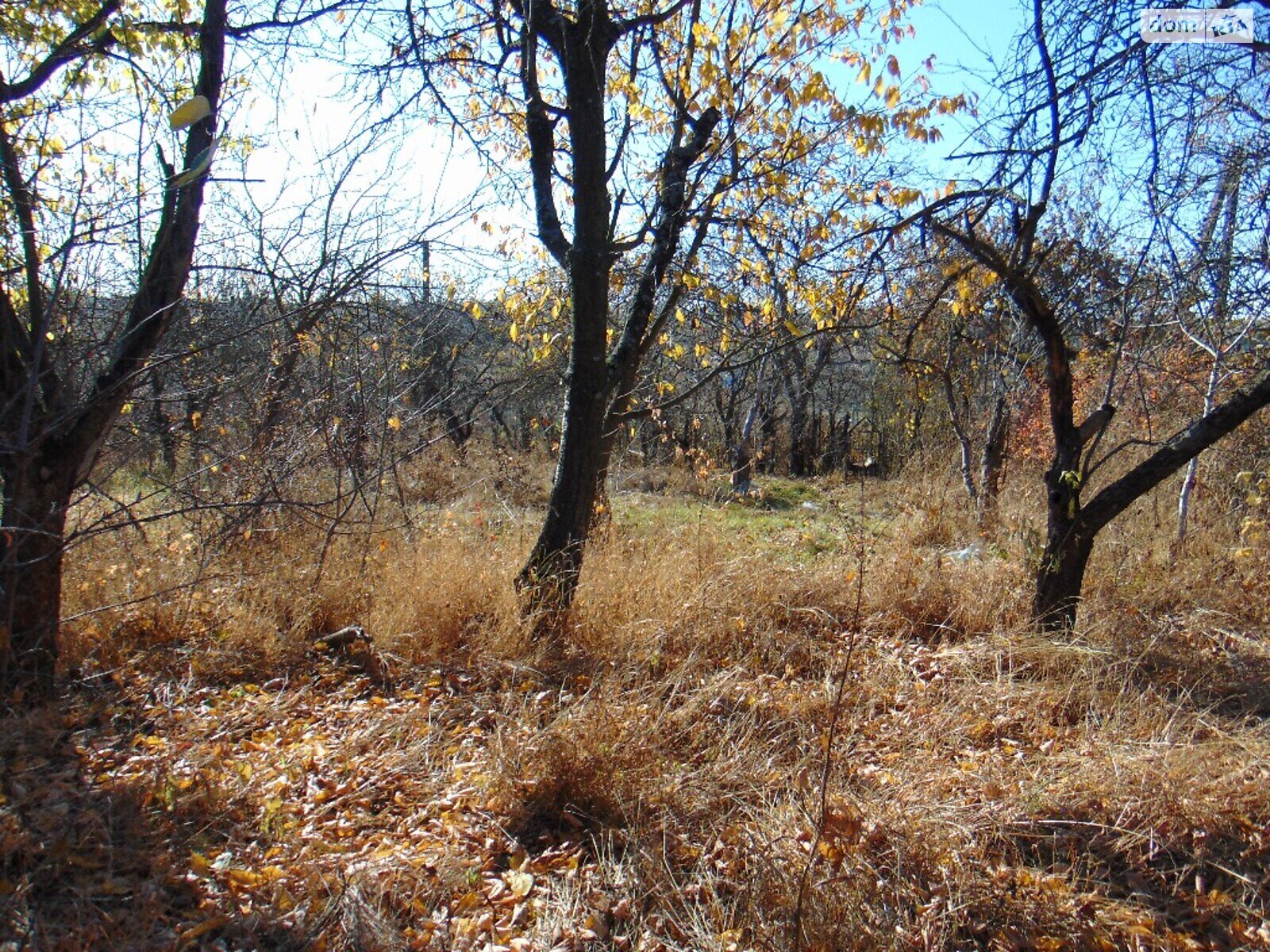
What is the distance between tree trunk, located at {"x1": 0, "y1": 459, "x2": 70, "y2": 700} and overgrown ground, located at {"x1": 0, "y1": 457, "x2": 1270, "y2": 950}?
0.23 m

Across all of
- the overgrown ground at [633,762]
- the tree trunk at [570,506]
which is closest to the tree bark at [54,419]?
the overgrown ground at [633,762]

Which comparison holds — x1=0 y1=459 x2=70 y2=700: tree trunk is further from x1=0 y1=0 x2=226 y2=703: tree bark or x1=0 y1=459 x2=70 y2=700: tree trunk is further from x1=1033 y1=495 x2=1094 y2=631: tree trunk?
x1=1033 y1=495 x2=1094 y2=631: tree trunk

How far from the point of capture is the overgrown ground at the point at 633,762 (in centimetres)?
251

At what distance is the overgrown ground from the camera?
2.51 meters

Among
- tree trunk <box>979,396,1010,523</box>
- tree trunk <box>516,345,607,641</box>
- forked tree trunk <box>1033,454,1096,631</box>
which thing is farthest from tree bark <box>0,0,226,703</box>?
tree trunk <box>979,396,1010,523</box>

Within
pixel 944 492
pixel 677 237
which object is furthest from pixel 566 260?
pixel 944 492

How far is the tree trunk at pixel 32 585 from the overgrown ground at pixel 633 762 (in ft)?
0.75

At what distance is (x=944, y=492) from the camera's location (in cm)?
847

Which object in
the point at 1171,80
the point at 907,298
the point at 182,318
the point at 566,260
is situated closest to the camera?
the point at 1171,80

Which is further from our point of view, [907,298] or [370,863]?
[907,298]

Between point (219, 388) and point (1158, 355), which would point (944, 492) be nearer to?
point (1158, 355)

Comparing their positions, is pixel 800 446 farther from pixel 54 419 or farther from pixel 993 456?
pixel 54 419

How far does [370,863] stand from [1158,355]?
8.13 m

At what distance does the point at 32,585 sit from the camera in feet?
11.2
